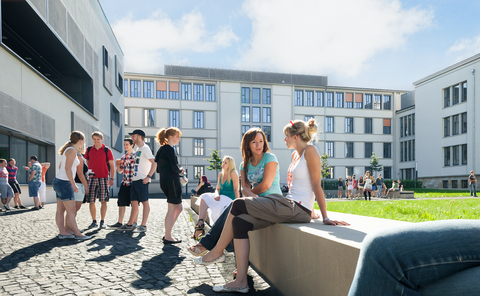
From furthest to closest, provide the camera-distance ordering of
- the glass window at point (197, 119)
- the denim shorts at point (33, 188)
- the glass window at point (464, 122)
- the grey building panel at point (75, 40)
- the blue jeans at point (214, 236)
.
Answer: the glass window at point (197, 119)
the glass window at point (464, 122)
the grey building panel at point (75, 40)
the denim shorts at point (33, 188)
the blue jeans at point (214, 236)

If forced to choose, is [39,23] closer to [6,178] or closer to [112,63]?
[6,178]

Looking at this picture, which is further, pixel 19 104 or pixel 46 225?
pixel 19 104

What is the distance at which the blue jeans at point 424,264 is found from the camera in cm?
121

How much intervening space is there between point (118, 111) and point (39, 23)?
17177 millimetres

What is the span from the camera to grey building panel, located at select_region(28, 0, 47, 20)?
1328 centimetres

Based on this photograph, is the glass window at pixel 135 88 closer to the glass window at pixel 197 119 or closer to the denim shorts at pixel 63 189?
the glass window at pixel 197 119

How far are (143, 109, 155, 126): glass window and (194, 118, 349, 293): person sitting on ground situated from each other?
142 feet

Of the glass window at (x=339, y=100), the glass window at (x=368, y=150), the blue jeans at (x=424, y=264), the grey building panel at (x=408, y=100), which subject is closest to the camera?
the blue jeans at (x=424, y=264)

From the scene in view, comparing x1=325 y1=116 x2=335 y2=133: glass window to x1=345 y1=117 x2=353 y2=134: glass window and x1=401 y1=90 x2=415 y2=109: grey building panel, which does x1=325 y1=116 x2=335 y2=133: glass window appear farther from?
x1=401 y1=90 x2=415 y2=109: grey building panel

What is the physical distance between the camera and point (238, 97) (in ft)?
156

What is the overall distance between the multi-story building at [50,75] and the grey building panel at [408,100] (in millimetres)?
45141

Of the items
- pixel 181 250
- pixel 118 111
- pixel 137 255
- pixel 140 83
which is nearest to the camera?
pixel 137 255

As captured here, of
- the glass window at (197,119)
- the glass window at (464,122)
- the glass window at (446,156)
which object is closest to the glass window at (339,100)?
the glass window at (446,156)

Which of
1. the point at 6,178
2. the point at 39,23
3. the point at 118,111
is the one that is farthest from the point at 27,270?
the point at 118,111
